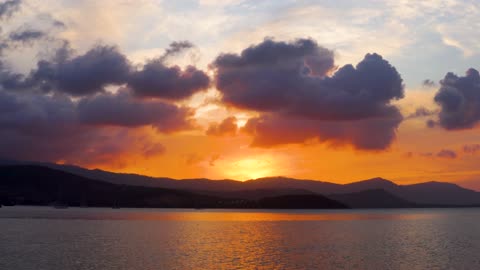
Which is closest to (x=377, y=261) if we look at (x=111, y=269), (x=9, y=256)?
(x=111, y=269)

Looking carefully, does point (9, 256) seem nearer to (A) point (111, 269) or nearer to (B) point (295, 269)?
(A) point (111, 269)

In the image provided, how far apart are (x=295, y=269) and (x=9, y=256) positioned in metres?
49.3

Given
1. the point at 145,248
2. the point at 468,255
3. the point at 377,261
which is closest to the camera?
the point at 377,261

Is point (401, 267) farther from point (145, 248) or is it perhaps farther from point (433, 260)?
point (145, 248)

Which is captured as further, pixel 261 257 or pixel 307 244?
pixel 307 244

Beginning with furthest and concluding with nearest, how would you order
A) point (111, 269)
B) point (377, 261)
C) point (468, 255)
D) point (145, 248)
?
point (145, 248)
point (468, 255)
point (377, 261)
point (111, 269)

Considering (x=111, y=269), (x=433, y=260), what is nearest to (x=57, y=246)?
(x=111, y=269)

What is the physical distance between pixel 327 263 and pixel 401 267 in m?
11.9

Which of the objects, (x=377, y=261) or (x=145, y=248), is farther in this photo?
(x=145, y=248)

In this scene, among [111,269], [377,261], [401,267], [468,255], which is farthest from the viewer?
[468,255]

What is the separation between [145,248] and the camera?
364 ft

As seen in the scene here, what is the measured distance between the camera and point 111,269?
255 feet

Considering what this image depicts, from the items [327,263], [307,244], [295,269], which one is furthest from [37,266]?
[307,244]

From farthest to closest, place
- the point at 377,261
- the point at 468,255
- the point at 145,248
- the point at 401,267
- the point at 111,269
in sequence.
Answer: the point at 145,248
the point at 468,255
the point at 377,261
the point at 401,267
the point at 111,269
